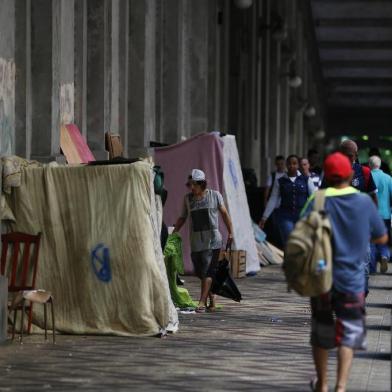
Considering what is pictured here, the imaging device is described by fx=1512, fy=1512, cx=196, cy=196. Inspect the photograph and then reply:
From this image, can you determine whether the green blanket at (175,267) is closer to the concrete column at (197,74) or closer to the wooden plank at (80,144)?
the wooden plank at (80,144)

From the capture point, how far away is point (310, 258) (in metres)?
9.12

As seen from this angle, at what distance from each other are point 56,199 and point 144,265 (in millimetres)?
1100

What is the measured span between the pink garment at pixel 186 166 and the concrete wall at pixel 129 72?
60 cm

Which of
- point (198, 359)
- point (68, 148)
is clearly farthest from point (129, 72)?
point (198, 359)

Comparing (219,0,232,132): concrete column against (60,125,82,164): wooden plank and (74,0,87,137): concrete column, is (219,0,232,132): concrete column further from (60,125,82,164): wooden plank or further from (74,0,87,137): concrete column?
(60,125,82,164): wooden plank

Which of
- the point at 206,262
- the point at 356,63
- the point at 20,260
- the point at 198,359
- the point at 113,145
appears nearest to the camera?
the point at 198,359

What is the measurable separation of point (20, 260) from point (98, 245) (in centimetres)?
75

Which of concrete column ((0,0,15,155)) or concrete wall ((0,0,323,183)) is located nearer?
concrete column ((0,0,15,155))

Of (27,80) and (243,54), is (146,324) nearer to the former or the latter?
(27,80)

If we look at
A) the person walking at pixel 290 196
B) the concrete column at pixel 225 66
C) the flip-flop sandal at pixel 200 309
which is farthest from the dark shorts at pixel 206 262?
the concrete column at pixel 225 66

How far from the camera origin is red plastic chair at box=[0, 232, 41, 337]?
45.3ft

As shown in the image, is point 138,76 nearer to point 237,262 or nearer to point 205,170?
point 205,170

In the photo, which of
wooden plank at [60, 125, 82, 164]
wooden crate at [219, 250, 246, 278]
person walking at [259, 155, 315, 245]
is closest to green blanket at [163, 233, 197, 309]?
wooden plank at [60, 125, 82, 164]

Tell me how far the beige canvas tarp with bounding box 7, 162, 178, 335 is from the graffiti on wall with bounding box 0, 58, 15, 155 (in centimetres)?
127
